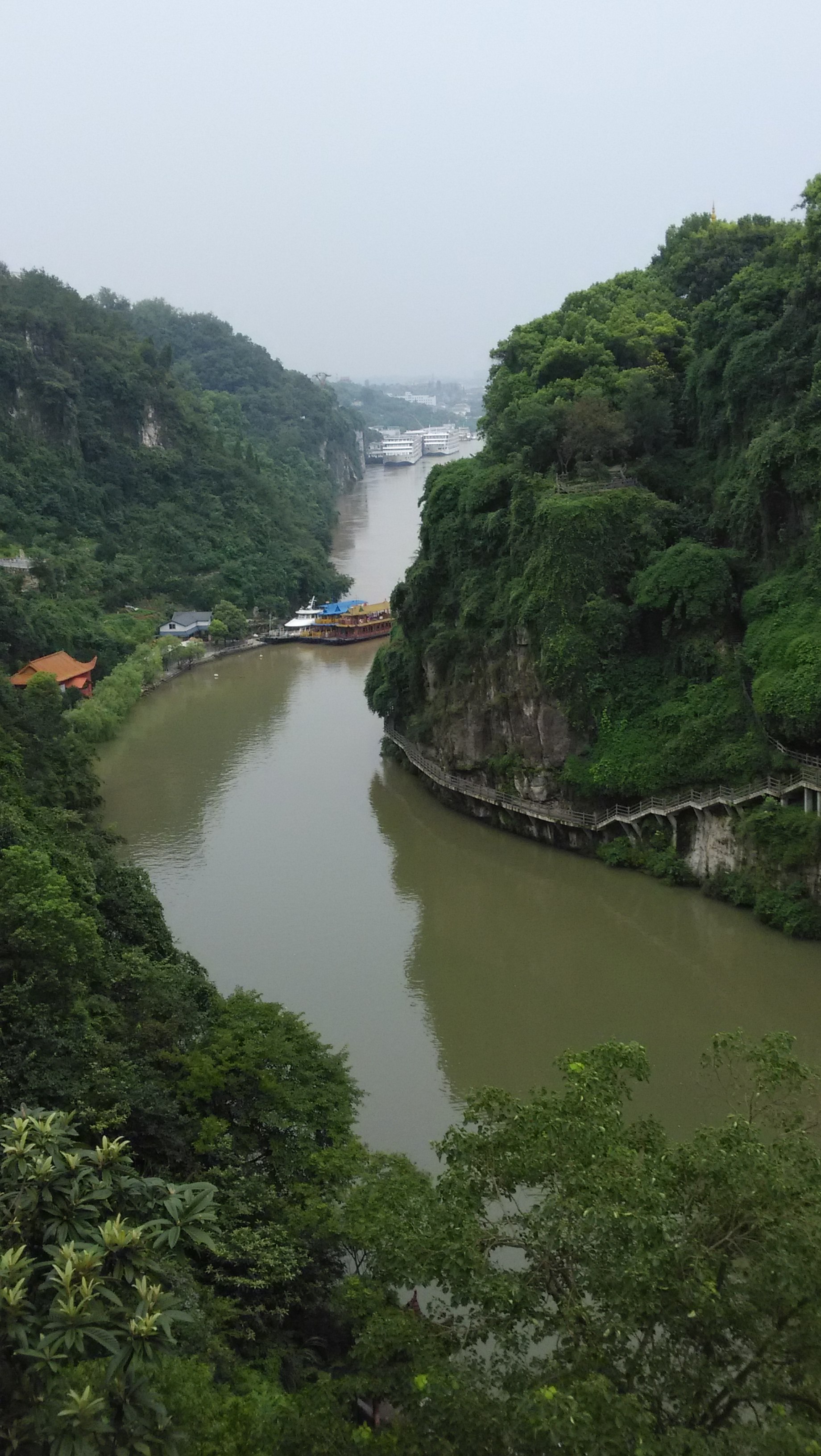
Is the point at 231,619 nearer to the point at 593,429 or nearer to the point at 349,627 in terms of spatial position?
the point at 349,627

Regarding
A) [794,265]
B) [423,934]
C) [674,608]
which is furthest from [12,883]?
[794,265]

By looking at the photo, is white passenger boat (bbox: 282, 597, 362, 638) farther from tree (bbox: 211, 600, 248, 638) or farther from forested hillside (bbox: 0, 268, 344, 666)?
tree (bbox: 211, 600, 248, 638)

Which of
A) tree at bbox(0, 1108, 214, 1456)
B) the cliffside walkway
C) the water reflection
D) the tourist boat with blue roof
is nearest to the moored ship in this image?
the tourist boat with blue roof

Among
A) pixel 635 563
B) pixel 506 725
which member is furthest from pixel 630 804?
pixel 635 563

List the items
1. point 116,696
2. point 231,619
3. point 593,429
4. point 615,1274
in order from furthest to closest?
point 231,619
point 116,696
point 593,429
point 615,1274

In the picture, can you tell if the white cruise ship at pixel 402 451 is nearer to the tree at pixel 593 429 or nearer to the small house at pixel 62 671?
the small house at pixel 62 671

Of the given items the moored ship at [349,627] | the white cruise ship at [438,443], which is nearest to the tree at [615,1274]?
the moored ship at [349,627]

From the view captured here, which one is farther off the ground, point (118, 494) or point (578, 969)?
point (118, 494)
